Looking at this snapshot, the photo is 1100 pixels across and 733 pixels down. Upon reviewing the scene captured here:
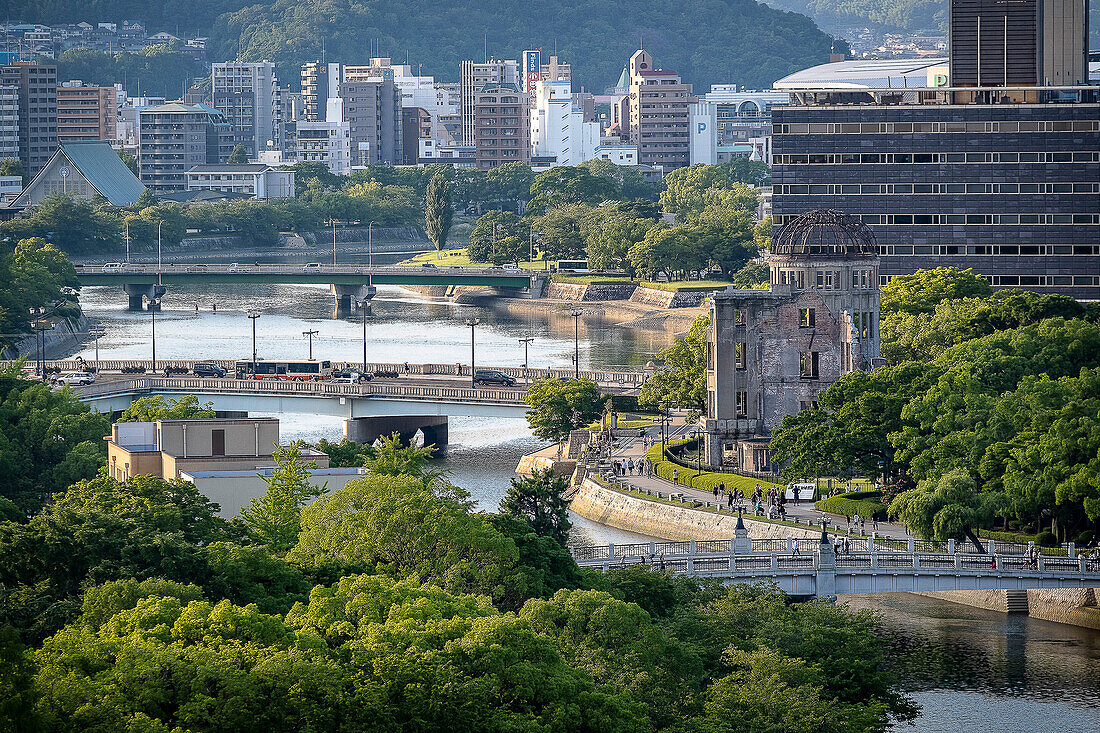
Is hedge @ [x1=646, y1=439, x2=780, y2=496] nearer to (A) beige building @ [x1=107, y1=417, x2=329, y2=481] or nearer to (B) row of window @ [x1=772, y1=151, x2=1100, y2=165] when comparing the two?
(A) beige building @ [x1=107, y1=417, x2=329, y2=481]

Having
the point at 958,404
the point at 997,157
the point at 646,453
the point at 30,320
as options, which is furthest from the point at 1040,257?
the point at 30,320

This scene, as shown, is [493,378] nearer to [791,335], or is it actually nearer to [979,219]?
[791,335]

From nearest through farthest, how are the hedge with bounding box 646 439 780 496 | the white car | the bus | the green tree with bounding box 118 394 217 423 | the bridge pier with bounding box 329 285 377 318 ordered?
the green tree with bounding box 118 394 217 423 < the hedge with bounding box 646 439 780 496 < the white car < the bus < the bridge pier with bounding box 329 285 377 318

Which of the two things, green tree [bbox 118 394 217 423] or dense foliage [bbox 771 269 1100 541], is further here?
green tree [bbox 118 394 217 423]

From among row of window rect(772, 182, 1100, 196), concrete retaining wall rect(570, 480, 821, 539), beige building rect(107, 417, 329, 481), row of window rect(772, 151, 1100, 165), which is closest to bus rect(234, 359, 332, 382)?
concrete retaining wall rect(570, 480, 821, 539)

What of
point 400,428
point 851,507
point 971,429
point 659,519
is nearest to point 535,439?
point 400,428

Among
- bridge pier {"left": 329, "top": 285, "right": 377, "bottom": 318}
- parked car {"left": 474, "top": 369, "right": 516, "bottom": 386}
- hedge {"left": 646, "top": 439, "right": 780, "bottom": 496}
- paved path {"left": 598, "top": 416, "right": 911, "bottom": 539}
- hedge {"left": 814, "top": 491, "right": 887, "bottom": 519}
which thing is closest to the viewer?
paved path {"left": 598, "top": 416, "right": 911, "bottom": 539}

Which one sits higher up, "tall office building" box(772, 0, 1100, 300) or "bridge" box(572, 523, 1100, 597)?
"tall office building" box(772, 0, 1100, 300)
